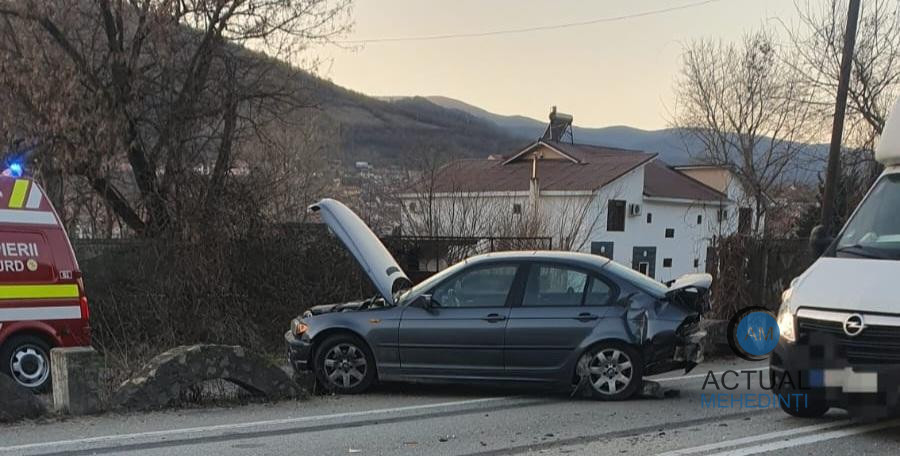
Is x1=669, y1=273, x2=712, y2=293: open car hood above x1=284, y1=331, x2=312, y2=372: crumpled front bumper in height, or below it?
above

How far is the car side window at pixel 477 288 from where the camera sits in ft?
25.4

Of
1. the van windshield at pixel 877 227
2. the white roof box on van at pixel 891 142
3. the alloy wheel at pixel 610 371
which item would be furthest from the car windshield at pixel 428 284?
the white roof box on van at pixel 891 142

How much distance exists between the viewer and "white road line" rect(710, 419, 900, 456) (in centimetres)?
545

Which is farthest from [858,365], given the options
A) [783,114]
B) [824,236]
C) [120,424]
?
[783,114]

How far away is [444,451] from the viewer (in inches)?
223

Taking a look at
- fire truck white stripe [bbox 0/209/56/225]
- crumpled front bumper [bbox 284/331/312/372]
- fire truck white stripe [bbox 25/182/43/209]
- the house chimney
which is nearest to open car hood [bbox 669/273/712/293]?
crumpled front bumper [bbox 284/331/312/372]

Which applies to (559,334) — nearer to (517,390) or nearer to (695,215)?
(517,390)

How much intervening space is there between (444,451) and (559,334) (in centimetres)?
215

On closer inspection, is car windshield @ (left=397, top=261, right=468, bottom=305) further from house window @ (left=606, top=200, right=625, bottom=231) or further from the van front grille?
house window @ (left=606, top=200, right=625, bottom=231)

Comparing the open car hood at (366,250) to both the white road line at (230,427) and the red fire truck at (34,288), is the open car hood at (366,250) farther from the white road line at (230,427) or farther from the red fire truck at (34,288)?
the red fire truck at (34,288)

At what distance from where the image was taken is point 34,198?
9227 mm

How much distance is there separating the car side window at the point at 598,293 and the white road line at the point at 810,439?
7.34 feet

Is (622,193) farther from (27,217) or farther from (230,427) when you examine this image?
(230,427)

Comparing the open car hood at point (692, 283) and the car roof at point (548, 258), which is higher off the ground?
the car roof at point (548, 258)
